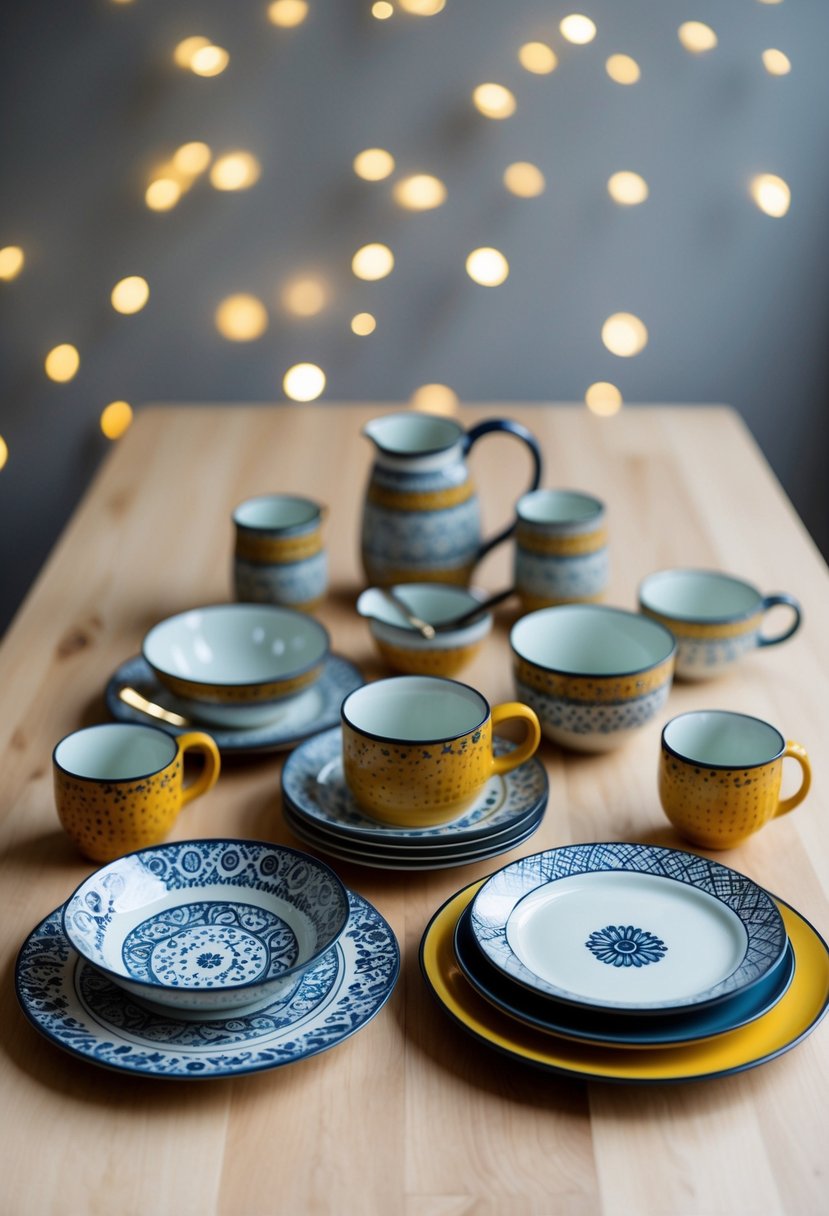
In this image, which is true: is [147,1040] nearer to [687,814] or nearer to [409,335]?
[687,814]

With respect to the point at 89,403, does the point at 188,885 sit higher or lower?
higher

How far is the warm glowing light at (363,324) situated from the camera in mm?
2178

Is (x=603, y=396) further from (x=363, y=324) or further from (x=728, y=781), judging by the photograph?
(x=728, y=781)

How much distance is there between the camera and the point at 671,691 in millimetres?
1093

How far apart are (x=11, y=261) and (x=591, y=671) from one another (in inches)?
59.4

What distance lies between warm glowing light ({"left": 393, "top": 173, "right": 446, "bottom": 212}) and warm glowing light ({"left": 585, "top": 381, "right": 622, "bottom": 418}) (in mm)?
432

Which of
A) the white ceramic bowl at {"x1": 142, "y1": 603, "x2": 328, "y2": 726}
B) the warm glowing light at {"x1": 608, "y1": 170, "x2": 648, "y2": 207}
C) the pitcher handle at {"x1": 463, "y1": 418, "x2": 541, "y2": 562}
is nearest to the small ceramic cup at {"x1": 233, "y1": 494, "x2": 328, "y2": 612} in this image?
the white ceramic bowl at {"x1": 142, "y1": 603, "x2": 328, "y2": 726}

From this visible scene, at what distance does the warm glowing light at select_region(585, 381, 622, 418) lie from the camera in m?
2.26

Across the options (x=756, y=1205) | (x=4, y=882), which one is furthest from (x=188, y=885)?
(x=756, y=1205)

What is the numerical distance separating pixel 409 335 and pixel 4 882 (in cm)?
154

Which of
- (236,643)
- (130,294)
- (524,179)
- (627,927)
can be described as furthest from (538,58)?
(627,927)

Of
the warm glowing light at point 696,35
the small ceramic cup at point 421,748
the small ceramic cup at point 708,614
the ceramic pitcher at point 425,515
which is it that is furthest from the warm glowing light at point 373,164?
the small ceramic cup at point 421,748

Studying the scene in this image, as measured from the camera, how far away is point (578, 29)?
1991 mm

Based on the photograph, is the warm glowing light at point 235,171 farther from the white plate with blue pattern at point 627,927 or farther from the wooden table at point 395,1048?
the white plate with blue pattern at point 627,927
